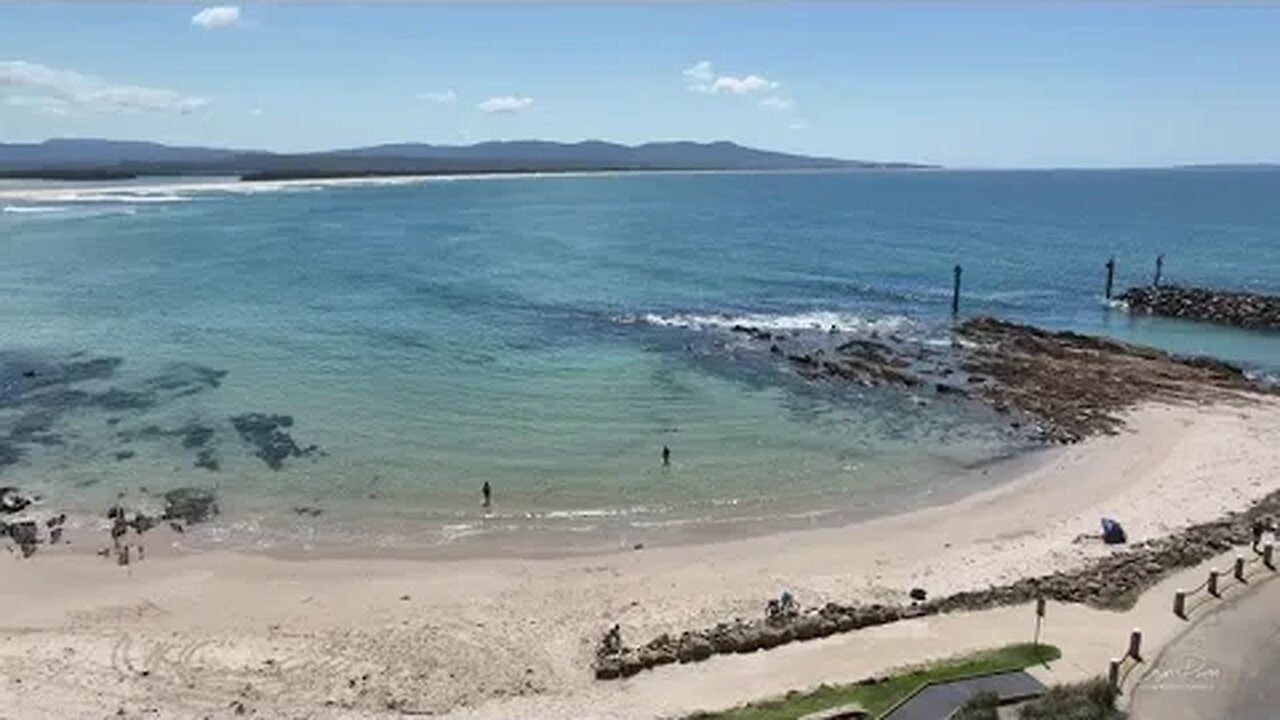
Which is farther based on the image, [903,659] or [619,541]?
Result: [619,541]

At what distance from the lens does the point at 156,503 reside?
113 feet

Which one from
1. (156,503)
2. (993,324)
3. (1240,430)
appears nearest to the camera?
(156,503)

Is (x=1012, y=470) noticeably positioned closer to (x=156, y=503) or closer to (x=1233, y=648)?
(x=1233, y=648)

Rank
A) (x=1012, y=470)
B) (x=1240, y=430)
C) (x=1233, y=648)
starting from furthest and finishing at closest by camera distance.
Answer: (x=1240, y=430) < (x=1012, y=470) < (x=1233, y=648)

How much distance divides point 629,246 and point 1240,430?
234 ft

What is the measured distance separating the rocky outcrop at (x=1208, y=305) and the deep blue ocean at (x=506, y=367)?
2188 mm

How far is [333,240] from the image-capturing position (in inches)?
4311

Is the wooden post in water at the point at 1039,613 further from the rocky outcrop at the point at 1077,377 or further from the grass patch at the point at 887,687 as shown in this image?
the rocky outcrop at the point at 1077,377

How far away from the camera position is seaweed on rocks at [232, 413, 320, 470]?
39.0m

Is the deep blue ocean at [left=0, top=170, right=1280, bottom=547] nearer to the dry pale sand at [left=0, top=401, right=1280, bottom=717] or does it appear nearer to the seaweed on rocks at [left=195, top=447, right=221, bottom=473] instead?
the seaweed on rocks at [left=195, top=447, right=221, bottom=473]

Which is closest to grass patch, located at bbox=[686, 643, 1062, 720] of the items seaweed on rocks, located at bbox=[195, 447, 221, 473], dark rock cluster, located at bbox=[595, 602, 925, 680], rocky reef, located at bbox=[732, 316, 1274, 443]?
dark rock cluster, located at bbox=[595, 602, 925, 680]

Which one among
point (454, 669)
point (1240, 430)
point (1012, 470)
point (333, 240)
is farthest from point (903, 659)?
point (333, 240)

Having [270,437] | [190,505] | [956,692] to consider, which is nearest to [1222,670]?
[956,692]

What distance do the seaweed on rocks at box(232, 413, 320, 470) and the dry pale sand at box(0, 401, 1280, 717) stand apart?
7480 millimetres
